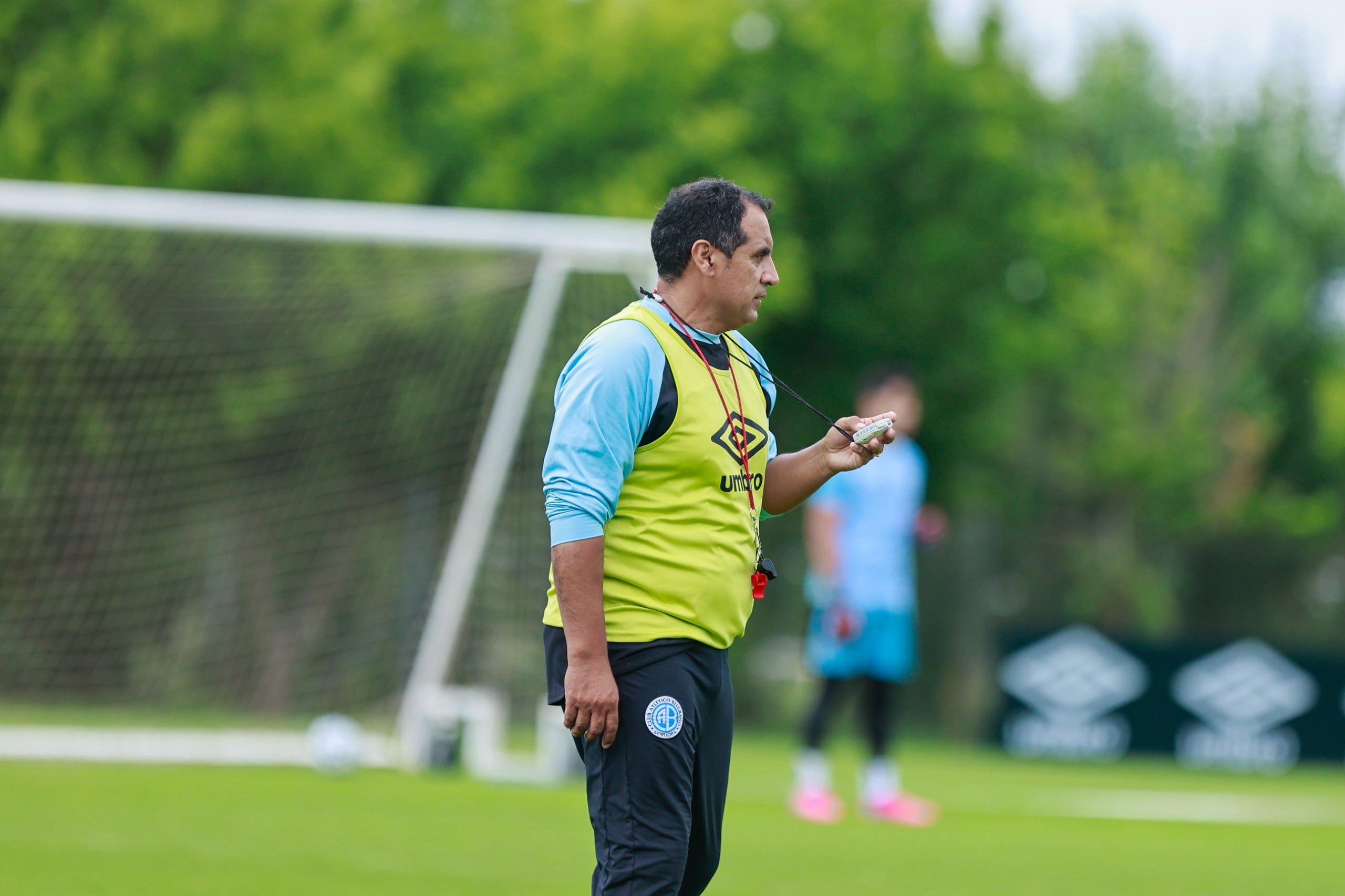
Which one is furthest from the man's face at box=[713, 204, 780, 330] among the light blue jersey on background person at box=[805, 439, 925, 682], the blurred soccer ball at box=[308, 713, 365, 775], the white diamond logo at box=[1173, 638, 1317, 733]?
the white diamond logo at box=[1173, 638, 1317, 733]

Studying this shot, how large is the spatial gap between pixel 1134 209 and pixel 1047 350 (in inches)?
219

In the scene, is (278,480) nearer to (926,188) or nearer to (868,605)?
(868,605)

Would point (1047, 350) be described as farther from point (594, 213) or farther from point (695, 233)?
point (695, 233)

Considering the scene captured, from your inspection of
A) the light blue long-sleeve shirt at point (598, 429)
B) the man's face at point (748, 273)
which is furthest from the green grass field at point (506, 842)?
the man's face at point (748, 273)

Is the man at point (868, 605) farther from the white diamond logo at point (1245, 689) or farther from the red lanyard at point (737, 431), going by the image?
the white diamond logo at point (1245, 689)

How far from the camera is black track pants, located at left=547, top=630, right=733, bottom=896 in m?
3.62

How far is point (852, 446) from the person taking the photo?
13.3 feet

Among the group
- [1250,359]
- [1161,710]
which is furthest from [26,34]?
[1250,359]

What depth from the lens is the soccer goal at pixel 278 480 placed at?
454 inches

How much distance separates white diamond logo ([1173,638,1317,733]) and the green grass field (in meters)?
4.88

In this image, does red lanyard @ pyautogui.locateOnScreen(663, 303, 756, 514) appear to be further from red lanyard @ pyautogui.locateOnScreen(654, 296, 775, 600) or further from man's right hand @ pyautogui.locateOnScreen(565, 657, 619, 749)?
man's right hand @ pyautogui.locateOnScreen(565, 657, 619, 749)

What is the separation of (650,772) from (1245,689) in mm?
14370

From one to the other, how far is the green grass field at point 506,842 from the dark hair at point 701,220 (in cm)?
303

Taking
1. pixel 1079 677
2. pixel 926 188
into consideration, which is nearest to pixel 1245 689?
pixel 1079 677
